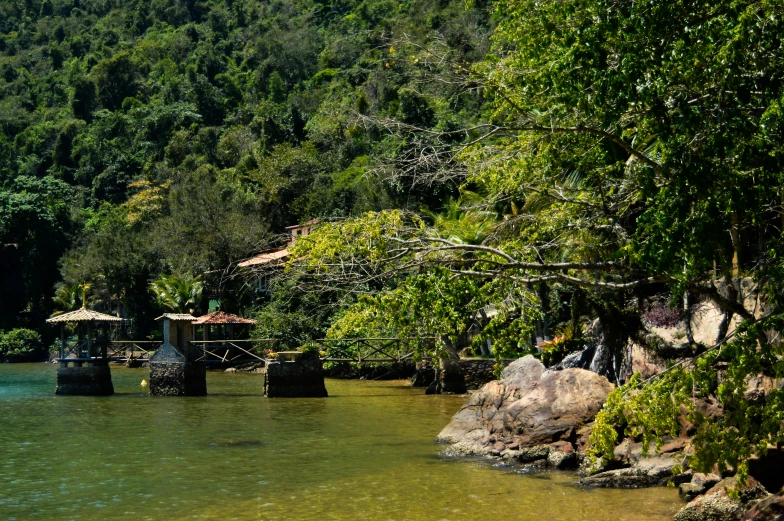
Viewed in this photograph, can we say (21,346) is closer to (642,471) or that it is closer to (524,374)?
(524,374)

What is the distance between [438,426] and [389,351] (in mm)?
13403

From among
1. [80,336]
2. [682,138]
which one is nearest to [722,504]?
[682,138]

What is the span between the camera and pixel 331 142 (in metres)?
58.5

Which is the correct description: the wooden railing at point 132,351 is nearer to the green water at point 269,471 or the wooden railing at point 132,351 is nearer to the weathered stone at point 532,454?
the green water at point 269,471

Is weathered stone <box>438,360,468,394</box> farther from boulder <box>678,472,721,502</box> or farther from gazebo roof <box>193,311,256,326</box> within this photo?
boulder <box>678,472,721,502</box>

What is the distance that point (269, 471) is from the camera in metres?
16.4

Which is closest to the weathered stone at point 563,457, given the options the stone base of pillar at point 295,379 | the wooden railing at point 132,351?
the stone base of pillar at point 295,379

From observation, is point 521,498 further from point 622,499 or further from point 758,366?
point 758,366

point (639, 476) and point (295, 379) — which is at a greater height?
point (295, 379)

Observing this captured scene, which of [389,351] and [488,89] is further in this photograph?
[389,351]

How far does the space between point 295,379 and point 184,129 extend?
54499 mm

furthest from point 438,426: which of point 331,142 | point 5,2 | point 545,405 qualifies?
point 5,2

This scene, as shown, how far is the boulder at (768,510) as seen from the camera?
31.2ft

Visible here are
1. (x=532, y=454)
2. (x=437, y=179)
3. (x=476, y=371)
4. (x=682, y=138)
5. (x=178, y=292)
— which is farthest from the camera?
(x=178, y=292)
